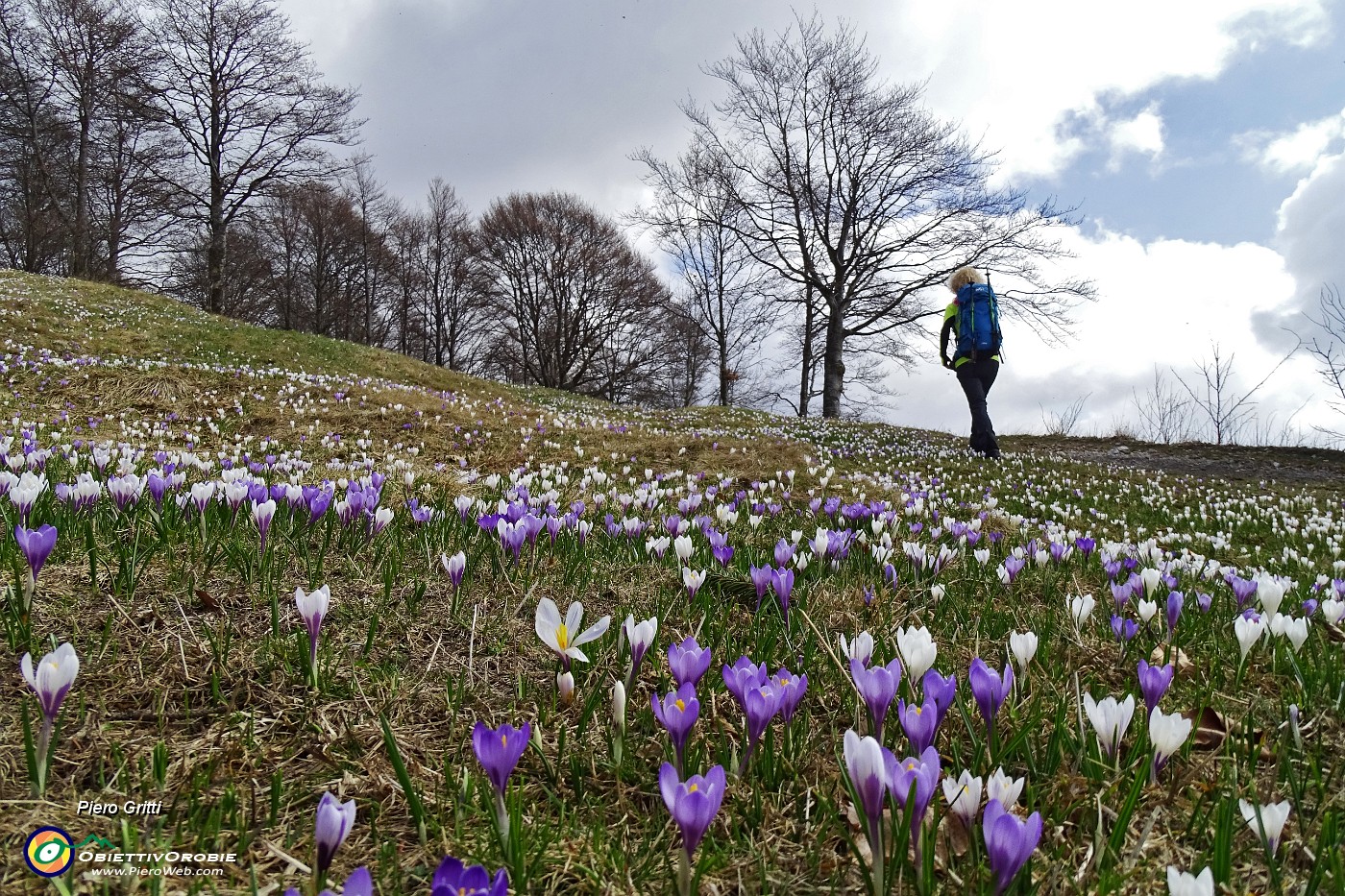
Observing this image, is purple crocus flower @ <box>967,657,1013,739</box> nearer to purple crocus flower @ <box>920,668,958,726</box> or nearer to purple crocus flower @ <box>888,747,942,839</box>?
purple crocus flower @ <box>920,668,958,726</box>

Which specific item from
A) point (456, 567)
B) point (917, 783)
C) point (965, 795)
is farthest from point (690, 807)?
point (456, 567)

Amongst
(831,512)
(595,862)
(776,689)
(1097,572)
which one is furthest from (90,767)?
(1097,572)

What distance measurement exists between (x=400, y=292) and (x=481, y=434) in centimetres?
3607

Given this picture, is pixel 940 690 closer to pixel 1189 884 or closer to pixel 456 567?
pixel 1189 884

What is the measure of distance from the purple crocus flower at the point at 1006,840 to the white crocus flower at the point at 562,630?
743 mm

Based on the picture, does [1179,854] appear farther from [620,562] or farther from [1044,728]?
[620,562]

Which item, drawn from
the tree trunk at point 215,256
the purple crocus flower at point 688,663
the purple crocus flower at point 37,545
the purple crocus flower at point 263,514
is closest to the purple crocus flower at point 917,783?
the purple crocus flower at point 688,663

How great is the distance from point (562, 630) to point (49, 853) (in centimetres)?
90

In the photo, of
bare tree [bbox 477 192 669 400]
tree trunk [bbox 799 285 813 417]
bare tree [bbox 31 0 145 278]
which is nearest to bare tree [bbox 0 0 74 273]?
bare tree [bbox 31 0 145 278]

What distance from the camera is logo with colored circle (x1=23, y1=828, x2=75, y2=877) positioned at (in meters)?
0.99

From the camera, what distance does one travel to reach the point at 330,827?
0.89m

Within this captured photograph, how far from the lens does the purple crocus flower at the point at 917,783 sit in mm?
970

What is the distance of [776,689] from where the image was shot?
125 centimetres

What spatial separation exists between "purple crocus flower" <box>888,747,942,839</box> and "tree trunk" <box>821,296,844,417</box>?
2342 centimetres
